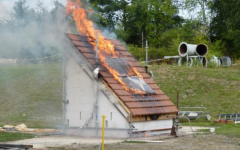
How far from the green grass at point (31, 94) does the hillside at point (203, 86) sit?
7.52m

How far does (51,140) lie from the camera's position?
1428cm

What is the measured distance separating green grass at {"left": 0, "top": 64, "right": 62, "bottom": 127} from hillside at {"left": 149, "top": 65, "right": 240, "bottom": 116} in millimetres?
7516

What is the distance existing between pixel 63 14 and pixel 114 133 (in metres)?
5.49

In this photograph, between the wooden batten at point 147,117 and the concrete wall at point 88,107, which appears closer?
the wooden batten at point 147,117

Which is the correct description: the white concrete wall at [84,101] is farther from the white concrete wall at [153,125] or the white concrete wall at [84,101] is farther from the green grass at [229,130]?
the green grass at [229,130]

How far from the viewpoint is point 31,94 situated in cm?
2936

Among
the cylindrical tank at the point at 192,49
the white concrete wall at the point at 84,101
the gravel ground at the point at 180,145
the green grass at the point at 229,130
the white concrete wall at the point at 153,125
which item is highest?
the cylindrical tank at the point at 192,49

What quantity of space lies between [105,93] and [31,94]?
49.2 ft

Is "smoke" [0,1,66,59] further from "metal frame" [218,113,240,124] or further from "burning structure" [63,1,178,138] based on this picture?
"metal frame" [218,113,240,124]

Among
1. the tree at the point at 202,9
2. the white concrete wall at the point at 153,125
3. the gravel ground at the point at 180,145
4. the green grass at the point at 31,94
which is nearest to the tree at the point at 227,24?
the tree at the point at 202,9

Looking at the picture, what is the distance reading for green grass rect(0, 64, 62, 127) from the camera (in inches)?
936

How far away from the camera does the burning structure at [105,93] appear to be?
15.3 m

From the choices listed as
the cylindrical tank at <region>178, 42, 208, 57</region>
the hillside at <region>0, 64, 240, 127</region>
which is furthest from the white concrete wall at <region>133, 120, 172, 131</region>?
the cylindrical tank at <region>178, 42, 208, 57</region>

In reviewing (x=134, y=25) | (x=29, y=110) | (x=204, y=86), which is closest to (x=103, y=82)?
(x=29, y=110)
